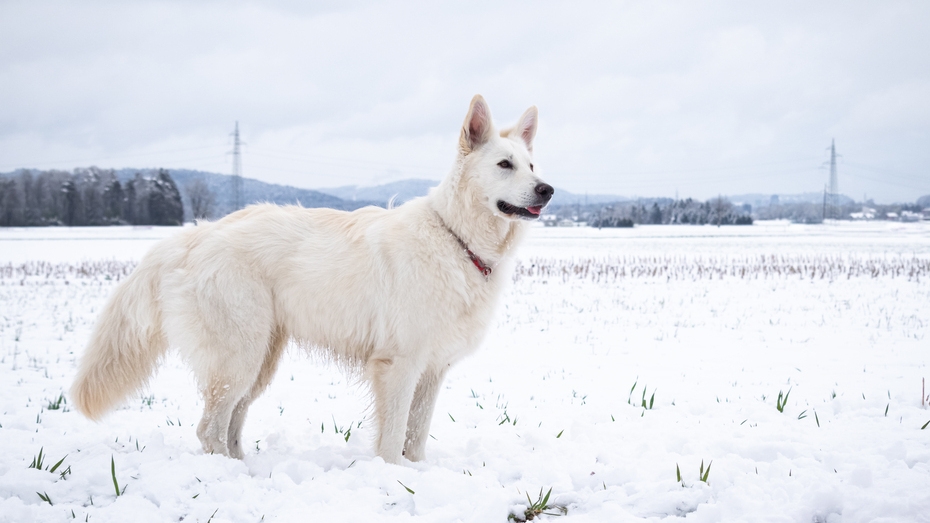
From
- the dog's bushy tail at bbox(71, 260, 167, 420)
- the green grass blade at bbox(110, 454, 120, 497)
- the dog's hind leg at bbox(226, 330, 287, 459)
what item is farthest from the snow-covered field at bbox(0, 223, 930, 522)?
the dog's bushy tail at bbox(71, 260, 167, 420)

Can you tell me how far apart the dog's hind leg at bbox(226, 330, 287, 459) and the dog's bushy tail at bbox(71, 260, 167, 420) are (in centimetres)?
73

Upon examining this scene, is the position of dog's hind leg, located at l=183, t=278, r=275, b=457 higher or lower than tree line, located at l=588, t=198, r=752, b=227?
lower

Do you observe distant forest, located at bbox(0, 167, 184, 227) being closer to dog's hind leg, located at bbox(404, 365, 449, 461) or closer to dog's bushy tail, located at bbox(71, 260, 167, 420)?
dog's bushy tail, located at bbox(71, 260, 167, 420)

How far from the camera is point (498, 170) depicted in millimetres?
3922

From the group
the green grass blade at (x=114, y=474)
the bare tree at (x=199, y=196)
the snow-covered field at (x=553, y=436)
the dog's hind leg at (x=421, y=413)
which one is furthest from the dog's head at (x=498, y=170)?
the bare tree at (x=199, y=196)

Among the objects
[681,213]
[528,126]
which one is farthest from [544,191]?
[681,213]

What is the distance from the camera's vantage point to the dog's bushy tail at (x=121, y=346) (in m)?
3.83

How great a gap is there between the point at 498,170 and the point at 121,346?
305 cm

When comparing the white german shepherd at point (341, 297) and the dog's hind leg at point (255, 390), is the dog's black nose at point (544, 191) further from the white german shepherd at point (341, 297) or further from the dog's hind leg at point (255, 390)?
the dog's hind leg at point (255, 390)

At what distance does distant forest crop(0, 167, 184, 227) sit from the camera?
5812cm

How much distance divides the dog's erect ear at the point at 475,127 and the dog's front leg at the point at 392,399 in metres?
1.67

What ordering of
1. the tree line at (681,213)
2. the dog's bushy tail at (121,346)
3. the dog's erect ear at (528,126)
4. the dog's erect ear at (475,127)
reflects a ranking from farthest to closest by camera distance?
1. the tree line at (681,213)
2. the dog's erect ear at (528,126)
3. the dog's erect ear at (475,127)
4. the dog's bushy tail at (121,346)

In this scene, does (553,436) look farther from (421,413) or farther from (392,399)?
(392,399)

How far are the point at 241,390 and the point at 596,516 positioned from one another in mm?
2518
